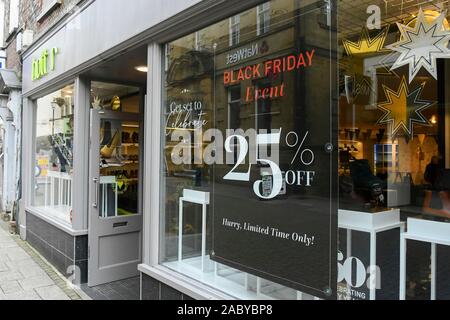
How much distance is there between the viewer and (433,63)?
286cm

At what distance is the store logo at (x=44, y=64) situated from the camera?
5.71 m

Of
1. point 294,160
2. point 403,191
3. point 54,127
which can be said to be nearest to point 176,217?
point 294,160

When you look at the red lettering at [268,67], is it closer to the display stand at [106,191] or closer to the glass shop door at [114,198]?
the glass shop door at [114,198]

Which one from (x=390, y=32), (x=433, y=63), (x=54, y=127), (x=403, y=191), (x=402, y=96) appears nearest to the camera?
(x=433, y=63)

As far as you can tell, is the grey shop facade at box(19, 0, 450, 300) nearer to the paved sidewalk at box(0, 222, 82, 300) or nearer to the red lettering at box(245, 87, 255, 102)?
the red lettering at box(245, 87, 255, 102)

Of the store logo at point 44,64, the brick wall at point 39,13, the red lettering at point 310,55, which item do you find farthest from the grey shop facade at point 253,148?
the store logo at point 44,64

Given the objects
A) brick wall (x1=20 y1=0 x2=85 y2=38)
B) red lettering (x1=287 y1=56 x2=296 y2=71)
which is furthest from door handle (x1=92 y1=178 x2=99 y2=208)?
red lettering (x1=287 y1=56 x2=296 y2=71)

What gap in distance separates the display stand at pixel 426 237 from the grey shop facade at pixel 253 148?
12 mm

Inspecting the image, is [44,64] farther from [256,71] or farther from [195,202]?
[256,71]

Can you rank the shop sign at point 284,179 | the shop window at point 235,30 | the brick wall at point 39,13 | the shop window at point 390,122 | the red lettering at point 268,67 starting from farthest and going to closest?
the brick wall at point 39,13 < the shop window at point 235,30 < the red lettering at point 268,67 < the shop window at point 390,122 < the shop sign at point 284,179

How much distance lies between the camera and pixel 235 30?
9.07ft

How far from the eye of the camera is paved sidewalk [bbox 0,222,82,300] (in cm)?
456

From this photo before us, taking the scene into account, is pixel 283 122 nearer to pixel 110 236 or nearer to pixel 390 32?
pixel 390 32
